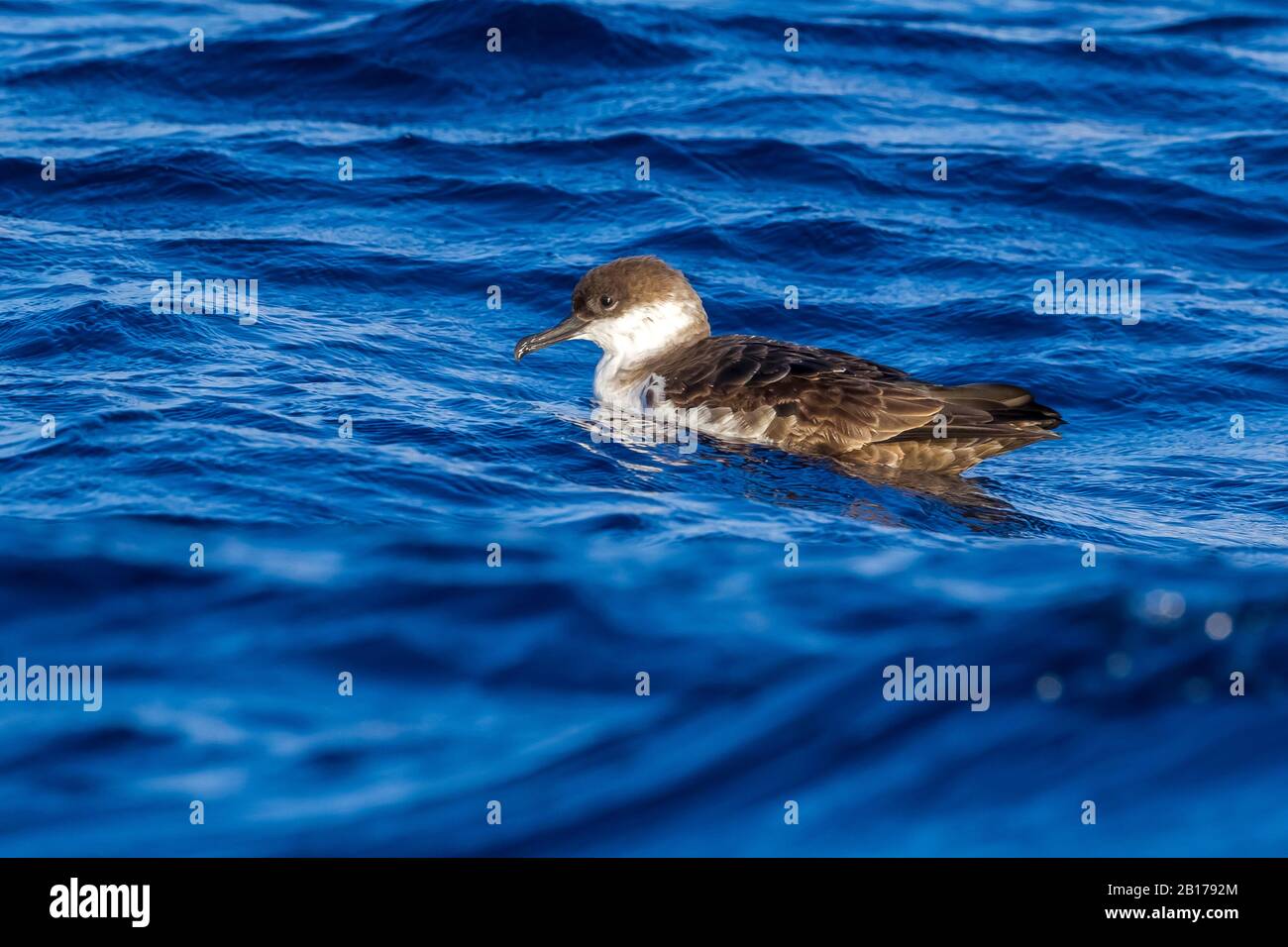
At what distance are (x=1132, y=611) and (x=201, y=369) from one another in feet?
17.2

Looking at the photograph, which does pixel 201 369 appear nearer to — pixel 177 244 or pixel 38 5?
pixel 177 244

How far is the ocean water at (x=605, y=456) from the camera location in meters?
5.32

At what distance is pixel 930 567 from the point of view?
6.87 m

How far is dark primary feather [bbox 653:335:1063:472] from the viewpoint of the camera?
8.00 meters

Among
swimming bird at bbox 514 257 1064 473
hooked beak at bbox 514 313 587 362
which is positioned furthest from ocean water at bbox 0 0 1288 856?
hooked beak at bbox 514 313 587 362

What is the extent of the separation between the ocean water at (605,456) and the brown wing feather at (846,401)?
0.33 meters

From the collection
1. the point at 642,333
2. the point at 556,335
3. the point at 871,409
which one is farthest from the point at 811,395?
the point at 556,335

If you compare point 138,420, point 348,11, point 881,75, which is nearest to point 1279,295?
point 881,75

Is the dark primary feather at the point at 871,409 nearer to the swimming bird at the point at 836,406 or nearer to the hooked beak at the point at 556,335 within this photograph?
the swimming bird at the point at 836,406

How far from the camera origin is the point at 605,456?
329 inches

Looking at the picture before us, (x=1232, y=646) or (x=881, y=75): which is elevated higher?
(x=881, y=75)

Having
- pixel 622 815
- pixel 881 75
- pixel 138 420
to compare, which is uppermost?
pixel 881 75

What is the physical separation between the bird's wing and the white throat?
0.87m

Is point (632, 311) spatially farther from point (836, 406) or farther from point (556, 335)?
point (836, 406)
